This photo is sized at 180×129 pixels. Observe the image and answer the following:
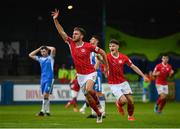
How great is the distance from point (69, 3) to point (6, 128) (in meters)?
23.6

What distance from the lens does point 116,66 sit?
19.5 meters

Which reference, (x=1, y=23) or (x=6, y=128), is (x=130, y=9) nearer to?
(x=1, y=23)

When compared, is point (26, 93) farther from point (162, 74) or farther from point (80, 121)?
point (80, 121)

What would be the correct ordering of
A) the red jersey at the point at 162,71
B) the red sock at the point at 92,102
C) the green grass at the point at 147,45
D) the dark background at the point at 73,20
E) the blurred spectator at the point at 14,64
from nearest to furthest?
1. the red sock at the point at 92,102
2. the red jersey at the point at 162,71
3. the blurred spectator at the point at 14,64
4. the dark background at the point at 73,20
5. the green grass at the point at 147,45

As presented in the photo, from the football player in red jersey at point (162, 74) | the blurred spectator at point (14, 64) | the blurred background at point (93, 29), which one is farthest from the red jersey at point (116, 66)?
the blurred spectator at point (14, 64)

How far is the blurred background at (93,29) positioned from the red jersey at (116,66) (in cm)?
2199

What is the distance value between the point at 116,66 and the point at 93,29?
2646 centimetres

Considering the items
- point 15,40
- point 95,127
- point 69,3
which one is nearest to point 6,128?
point 95,127

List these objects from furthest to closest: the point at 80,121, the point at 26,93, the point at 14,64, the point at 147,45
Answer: the point at 147,45 < the point at 14,64 < the point at 26,93 < the point at 80,121

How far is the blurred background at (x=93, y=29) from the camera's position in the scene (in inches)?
1710

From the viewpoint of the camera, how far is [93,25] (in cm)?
4603

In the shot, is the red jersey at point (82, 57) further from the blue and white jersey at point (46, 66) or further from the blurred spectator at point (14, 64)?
the blurred spectator at point (14, 64)

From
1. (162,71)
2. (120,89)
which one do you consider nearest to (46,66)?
(120,89)

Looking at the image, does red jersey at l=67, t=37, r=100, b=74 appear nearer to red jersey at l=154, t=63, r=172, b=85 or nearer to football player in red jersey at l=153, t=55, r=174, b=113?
football player in red jersey at l=153, t=55, r=174, b=113
